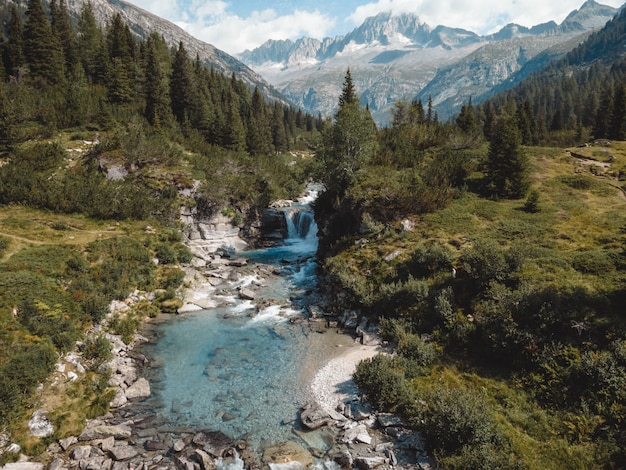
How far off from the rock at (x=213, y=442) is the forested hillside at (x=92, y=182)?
5.70 metres

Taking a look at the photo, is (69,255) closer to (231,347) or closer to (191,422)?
(231,347)

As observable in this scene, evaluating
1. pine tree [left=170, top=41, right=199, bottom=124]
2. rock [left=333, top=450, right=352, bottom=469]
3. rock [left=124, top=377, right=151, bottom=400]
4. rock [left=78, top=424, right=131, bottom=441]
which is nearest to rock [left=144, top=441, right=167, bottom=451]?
rock [left=78, top=424, right=131, bottom=441]

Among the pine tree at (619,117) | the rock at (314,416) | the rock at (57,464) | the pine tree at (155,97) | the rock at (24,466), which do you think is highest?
the pine tree at (155,97)

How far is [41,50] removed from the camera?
62.5 metres

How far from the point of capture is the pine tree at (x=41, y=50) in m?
62.6

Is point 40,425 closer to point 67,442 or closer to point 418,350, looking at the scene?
point 67,442

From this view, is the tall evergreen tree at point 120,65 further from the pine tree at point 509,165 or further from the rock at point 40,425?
the rock at point 40,425

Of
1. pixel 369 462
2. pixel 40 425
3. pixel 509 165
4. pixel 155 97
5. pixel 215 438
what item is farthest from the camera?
pixel 155 97

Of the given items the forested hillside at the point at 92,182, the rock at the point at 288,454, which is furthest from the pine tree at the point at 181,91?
the rock at the point at 288,454

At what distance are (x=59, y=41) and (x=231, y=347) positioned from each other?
249ft

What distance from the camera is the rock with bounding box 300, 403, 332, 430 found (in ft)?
57.2

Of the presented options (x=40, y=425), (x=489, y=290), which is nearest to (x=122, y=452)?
(x=40, y=425)

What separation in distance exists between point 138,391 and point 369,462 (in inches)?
513

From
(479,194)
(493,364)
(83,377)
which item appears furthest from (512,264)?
(83,377)
